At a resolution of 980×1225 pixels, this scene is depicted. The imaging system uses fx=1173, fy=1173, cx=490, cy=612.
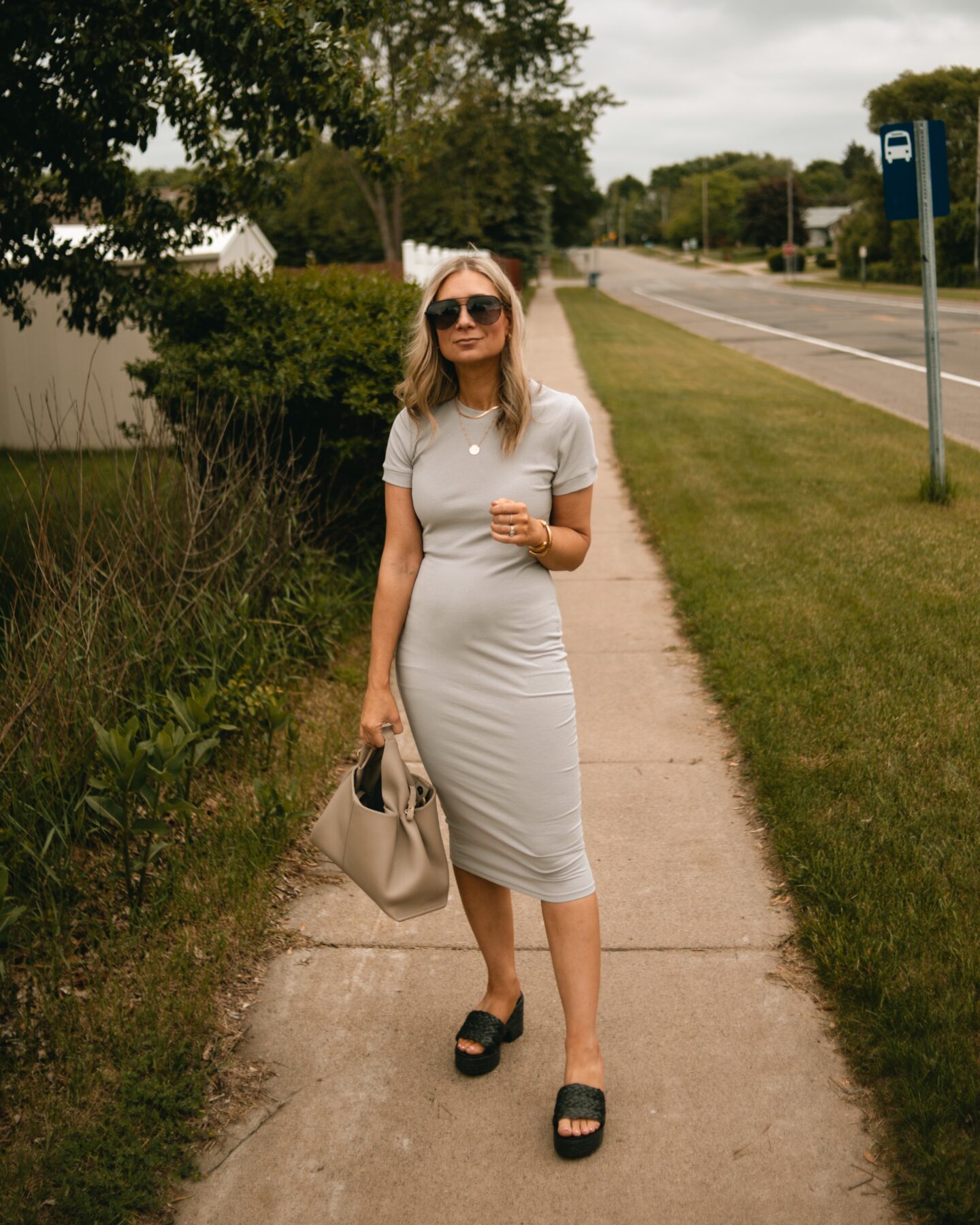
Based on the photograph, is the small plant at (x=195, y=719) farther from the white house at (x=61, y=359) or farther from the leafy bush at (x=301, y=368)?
the white house at (x=61, y=359)

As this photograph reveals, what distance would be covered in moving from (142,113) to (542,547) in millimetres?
4373

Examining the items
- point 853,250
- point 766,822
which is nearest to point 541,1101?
point 766,822

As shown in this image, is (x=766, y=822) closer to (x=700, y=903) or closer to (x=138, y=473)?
(x=700, y=903)

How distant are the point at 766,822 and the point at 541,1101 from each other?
1.59 metres

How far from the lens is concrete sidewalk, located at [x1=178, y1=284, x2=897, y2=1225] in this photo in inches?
97.4

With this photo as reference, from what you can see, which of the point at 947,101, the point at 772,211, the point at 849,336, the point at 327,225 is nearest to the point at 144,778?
the point at 849,336

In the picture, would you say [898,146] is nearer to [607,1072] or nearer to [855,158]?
[607,1072]

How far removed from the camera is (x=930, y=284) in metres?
7.96

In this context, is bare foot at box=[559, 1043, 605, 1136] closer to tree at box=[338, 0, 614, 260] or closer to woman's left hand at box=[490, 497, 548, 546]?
woman's left hand at box=[490, 497, 548, 546]

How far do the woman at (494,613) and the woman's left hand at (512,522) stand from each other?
0.06 m

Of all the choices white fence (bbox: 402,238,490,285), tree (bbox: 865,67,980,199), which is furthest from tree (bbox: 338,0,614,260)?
tree (bbox: 865,67,980,199)

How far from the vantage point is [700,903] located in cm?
362

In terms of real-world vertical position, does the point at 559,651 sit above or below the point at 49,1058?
above

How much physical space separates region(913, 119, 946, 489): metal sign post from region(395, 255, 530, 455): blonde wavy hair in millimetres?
5989
